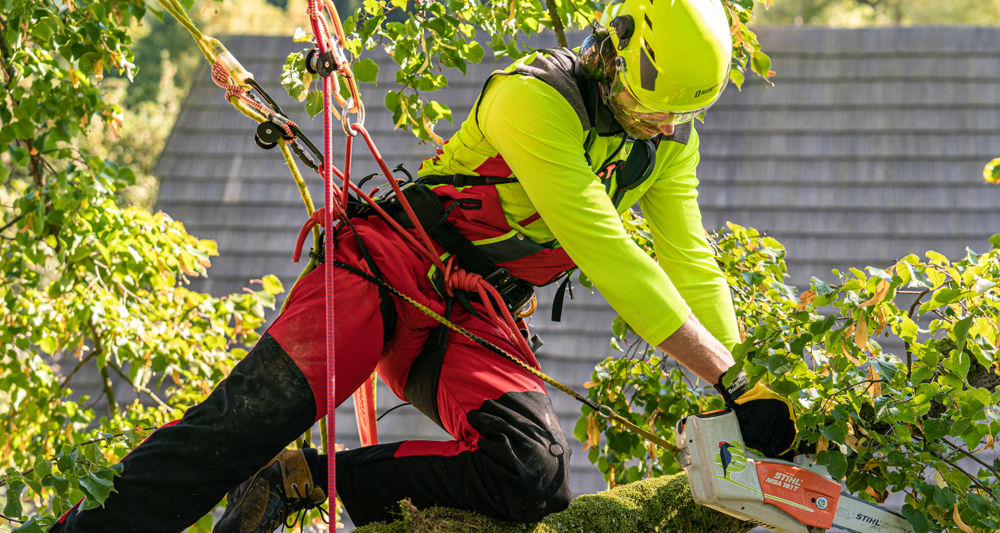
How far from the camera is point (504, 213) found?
8.27ft

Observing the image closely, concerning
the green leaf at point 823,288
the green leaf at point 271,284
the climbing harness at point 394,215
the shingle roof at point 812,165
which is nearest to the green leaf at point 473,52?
the climbing harness at point 394,215

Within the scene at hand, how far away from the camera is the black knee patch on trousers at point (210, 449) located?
7.15 feet

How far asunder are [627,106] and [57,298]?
2.62m

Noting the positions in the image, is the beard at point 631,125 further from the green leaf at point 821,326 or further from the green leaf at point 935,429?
the green leaf at point 935,429

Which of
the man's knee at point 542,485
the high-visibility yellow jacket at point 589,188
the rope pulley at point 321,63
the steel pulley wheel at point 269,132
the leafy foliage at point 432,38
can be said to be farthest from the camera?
the leafy foliage at point 432,38

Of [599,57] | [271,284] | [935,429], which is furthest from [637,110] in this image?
[271,284]

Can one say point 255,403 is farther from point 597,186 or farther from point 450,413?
point 597,186

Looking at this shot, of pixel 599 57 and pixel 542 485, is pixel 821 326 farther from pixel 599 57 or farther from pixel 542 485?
pixel 599 57

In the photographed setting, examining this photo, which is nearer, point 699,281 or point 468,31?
point 699,281

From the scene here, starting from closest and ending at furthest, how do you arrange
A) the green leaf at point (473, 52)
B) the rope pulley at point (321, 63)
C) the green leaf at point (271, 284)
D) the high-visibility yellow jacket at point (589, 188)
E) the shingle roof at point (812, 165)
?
the high-visibility yellow jacket at point (589, 188)
the rope pulley at point (321, 63)
the green leaf at point (473, 52)
the green leaf at point (271, 284)
the shingle roof at point (812, 165)

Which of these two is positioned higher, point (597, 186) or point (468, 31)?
point (468, 31)

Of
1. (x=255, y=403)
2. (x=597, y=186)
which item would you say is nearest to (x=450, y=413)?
(x=255, y=403)

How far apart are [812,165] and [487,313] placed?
19.1 ft

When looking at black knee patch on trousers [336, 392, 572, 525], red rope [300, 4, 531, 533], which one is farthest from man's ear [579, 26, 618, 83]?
black knee patch on trousers [336, 392, 572, 525]
